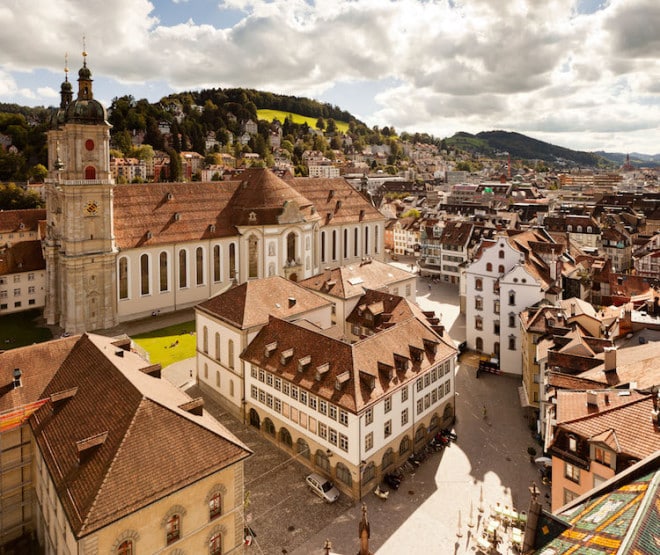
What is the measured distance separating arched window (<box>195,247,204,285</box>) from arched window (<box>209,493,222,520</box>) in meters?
44.2

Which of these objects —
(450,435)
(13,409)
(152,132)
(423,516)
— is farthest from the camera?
(152,132)

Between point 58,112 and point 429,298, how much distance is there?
2003 inches

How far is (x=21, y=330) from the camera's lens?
52500 millimetres

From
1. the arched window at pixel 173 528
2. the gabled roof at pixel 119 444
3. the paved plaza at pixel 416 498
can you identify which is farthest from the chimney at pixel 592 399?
the arched window at pixel 173 528

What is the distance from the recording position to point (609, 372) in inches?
1104

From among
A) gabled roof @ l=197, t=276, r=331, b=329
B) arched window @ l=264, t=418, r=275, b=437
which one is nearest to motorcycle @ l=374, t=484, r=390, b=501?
arched window @ l=264, t=418, r=275, b=437

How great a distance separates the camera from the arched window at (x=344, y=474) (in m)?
28.0

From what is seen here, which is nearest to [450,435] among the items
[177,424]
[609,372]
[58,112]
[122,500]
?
[609,372]

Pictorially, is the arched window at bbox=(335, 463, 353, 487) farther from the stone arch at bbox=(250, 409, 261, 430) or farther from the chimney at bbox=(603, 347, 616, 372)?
the chimney at bbox=(603, 347, 616, 372)

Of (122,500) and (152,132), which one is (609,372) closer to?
(122,500)

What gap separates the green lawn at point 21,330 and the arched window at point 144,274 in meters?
10.5

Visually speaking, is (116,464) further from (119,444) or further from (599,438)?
(599,438)

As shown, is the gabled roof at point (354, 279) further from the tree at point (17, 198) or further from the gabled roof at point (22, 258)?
the tree at point (17, 198)

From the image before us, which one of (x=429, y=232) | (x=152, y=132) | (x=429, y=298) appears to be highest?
(x=152, y=132)
